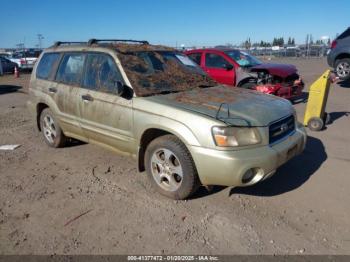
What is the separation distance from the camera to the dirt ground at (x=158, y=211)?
3.14 meters

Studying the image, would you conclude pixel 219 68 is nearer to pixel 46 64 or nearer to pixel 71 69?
pixel 46 64

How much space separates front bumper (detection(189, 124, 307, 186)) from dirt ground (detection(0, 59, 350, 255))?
0.43 meters

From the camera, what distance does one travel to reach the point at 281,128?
12.7 ft

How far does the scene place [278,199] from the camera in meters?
3.92

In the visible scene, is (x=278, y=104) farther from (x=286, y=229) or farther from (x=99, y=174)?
(x=99, y=174)

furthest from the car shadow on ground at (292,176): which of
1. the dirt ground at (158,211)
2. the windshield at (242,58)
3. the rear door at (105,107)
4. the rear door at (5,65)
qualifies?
the rear door at (5,65)

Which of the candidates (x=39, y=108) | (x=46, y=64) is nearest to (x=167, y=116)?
(x=46, y=64)

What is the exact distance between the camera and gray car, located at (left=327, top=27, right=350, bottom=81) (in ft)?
38.0

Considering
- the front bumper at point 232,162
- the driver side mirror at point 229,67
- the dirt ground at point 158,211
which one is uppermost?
the driver side mirror at point 229,67

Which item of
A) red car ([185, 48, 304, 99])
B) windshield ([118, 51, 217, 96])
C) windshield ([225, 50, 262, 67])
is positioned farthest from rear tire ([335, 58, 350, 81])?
windshield ([118, 51, 217, 96])

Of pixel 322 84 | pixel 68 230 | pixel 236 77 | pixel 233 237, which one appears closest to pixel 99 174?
pixel 68 230

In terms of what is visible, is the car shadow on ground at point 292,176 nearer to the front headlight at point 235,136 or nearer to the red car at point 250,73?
the front headlight at point 235,136

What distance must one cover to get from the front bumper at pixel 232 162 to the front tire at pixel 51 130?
10.0 feet

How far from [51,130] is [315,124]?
200 inches
